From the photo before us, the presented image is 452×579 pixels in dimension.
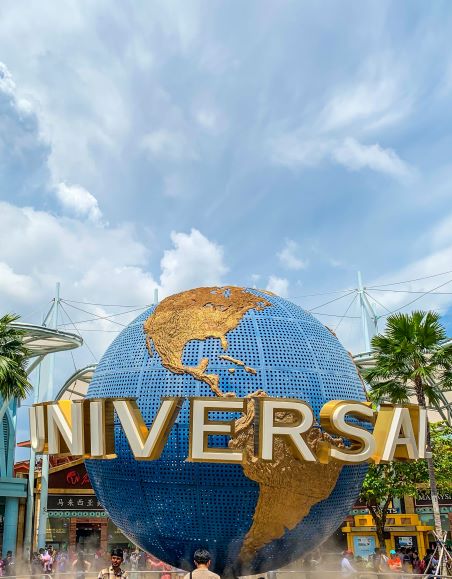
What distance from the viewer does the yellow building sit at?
95.8ft

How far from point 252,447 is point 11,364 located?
14.6 m

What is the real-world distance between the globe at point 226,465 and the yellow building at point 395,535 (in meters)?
22.4

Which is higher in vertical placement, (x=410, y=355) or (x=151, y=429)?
(x=410, y=355)

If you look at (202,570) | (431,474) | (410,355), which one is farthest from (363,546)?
(202,570)

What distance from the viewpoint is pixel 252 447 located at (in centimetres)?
827

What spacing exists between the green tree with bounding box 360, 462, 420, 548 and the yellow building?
487 centimetres

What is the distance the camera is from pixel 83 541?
3234cm

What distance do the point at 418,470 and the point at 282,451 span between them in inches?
741

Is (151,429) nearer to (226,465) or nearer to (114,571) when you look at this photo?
(226,465)

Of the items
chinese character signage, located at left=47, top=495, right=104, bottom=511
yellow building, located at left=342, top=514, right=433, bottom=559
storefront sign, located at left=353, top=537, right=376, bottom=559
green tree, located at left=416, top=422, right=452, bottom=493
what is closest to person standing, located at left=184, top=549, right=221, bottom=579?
green tree, located at left=416, top=422, right=452, bottom=493

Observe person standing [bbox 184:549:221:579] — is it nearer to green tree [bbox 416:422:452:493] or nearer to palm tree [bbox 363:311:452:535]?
palm tree [bbox 363:311:452:535]

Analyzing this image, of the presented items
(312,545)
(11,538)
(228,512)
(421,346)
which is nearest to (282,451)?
(228,512)

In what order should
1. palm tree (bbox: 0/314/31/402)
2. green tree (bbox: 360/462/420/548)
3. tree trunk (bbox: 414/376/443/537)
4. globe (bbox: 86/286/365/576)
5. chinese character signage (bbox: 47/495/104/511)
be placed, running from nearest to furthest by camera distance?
globe (bbox: 86/286/365/576) → tree trunk (bbox: 414/376/443/537) → palm tree (bbox: 0/314/31/402) → green tree (bbox: 360/462/420/548) → chinese character signage (bbox: 47/495/104/511)

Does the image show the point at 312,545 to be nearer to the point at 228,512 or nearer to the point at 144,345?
the point at 228,512
